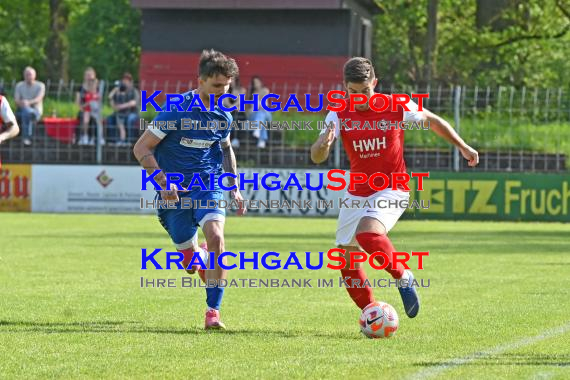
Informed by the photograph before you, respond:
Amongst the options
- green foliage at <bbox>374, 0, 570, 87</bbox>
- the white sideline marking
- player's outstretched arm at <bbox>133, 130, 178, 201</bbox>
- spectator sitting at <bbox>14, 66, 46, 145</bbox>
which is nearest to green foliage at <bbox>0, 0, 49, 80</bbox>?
green foliage at <bbox>374, 0, 570, 87</bbox>

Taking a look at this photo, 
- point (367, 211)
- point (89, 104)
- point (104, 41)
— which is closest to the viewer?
point (367, 211)

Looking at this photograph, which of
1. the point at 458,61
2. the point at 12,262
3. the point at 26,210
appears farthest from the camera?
the point at 458,61

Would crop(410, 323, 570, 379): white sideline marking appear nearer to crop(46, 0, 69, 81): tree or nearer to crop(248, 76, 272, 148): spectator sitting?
crop(248, 76, 272, 148): spectator sitting

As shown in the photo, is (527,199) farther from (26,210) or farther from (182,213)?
(182,213)

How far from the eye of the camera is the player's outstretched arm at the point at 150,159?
32.6 feet

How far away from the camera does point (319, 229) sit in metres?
24.1

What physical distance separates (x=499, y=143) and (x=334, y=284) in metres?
13.8

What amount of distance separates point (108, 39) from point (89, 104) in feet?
109

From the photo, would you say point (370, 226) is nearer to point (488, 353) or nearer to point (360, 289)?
point (360, 289)

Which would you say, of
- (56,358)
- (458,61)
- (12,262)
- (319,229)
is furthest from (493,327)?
(458,61)

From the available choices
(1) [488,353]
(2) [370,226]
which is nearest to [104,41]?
(2) [370,226]

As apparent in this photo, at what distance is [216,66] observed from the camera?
9.98 meters

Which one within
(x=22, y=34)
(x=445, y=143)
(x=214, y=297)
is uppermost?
(x=22, y=34)

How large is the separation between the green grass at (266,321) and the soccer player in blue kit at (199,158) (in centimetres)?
53
